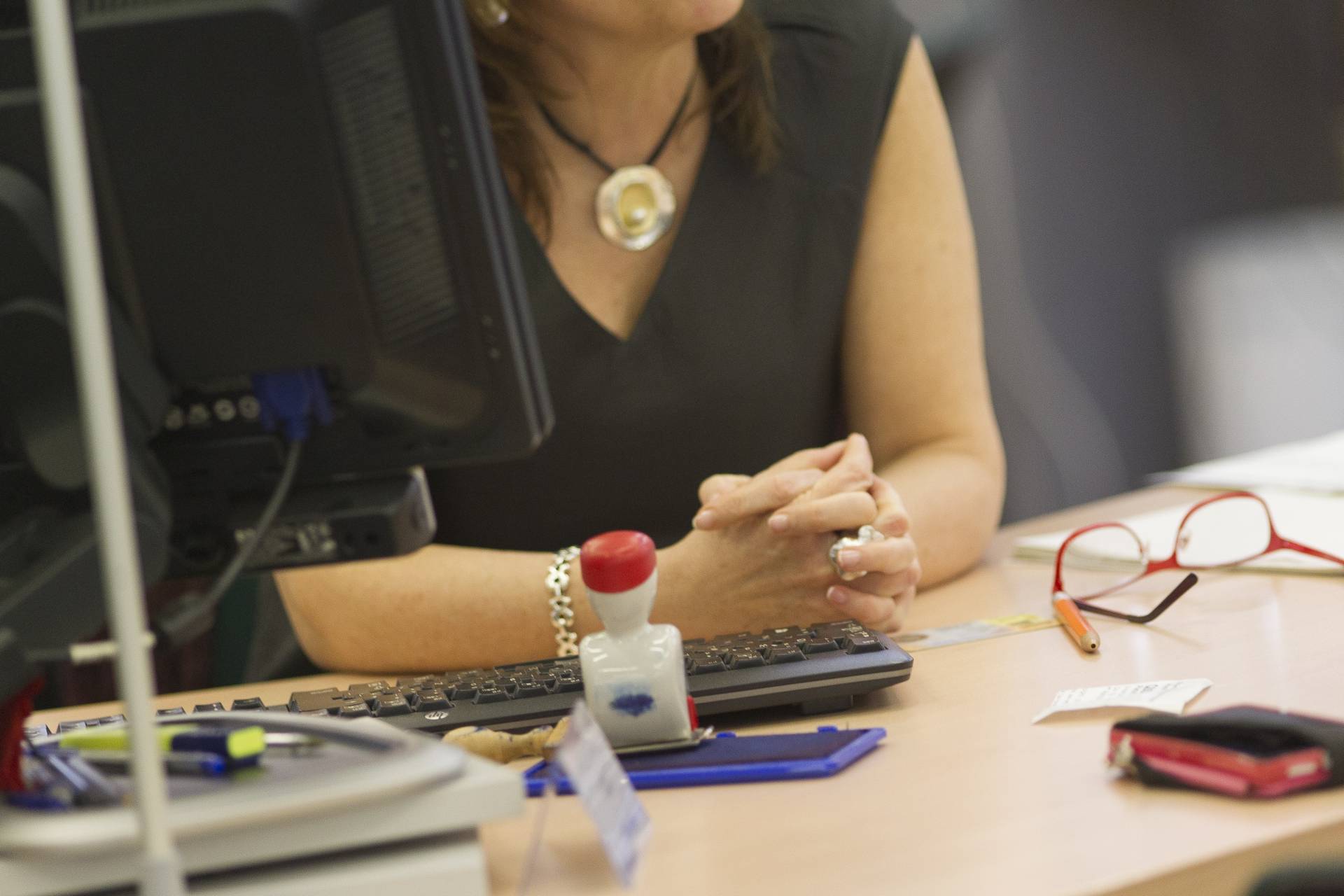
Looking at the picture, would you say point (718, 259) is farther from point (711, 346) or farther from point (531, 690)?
point (531, 690)

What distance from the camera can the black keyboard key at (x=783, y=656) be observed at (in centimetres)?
83

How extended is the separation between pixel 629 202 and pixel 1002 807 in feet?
2.94

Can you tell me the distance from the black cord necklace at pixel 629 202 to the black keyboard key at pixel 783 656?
656 millimetres

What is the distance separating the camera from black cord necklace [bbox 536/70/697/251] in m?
1.40

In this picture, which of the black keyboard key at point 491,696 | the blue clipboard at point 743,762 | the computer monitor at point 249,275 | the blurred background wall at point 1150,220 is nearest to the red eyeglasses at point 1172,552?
the blue clipboard at point 743,762

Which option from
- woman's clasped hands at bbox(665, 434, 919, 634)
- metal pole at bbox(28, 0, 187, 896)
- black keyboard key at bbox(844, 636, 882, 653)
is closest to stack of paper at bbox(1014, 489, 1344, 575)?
woman's clasped hands at bbox(665, 434, 919, 634)

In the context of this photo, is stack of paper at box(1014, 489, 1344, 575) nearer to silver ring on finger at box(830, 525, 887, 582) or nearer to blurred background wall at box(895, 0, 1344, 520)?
silver ring on finger at box(830, 525, 887, 582)

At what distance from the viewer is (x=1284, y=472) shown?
140cm

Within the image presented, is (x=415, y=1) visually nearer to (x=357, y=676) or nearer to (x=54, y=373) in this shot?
(x=54, y=373)

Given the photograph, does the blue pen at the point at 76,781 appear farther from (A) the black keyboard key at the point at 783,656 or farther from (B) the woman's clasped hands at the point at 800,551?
(B) the woman's clasped hands at the point at 800,551

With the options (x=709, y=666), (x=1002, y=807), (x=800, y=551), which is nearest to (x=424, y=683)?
(x=709, y=666)

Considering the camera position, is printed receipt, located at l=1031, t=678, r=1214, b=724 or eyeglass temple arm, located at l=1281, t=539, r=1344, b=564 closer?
printed receipt, located at l=1031, t=678, r=1214, b=724

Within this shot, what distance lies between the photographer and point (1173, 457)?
3090 millimetres

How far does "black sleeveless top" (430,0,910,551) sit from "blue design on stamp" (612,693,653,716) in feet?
2.17
